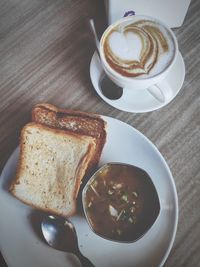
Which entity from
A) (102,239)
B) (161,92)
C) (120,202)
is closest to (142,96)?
(161,92)

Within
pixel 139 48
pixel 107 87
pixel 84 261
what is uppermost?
pixel 139 48

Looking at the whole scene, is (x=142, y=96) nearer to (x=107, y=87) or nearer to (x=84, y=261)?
(x=107, y=87)

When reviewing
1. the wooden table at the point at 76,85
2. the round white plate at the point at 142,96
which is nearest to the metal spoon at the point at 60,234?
the wooden table at the point at 76,85

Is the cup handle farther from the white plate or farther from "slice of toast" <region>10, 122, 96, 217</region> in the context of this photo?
"slice of toast" <region>10, 122, 96, 217</region>

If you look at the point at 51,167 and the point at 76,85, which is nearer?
the point at 51,167

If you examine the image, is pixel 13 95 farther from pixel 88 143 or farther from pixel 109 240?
pixel 109 240

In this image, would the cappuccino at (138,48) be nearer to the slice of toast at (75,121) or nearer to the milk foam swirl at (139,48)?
the milk foam swirl at (139,48)
